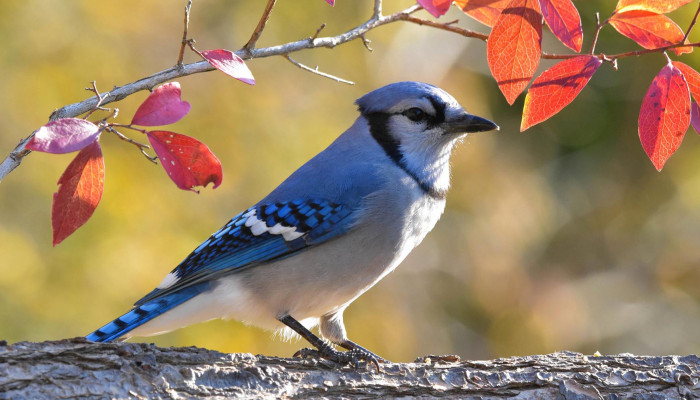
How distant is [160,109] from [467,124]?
121 centimetres

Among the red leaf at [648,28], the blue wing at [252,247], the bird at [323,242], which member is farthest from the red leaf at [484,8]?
the blue wing at [252,247]

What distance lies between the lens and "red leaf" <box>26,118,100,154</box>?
1.63 meters

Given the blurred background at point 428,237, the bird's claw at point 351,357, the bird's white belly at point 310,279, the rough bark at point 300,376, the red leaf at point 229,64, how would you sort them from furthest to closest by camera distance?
the blurred background at point 428,237 < the bird's white belly at point 310,279 < the bird's claw at point 351,357 < the rough bark at point 300,376 < the red leaf at point 229,64

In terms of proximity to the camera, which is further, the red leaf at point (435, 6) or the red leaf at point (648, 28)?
the red leaf at point (648, 28)

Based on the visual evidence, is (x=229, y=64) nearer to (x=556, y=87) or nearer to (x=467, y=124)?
(x=556, y=87)

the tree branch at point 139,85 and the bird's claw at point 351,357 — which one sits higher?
the tree branch at point 139,85

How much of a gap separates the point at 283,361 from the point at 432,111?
103cm

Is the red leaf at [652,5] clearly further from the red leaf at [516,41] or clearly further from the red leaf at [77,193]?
the red leaf at [77,193]

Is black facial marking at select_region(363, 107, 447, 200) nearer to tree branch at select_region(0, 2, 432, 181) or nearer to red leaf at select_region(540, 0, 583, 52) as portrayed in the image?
tree branch at select_region(0, 2, 432, 181)

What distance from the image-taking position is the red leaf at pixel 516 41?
194cm

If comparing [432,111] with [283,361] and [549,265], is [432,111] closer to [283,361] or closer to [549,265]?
[283,361]

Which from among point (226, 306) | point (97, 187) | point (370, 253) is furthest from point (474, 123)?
point (97, 187)

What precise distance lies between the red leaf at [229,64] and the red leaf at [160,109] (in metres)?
0.12

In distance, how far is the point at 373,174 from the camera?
8.83 feet
